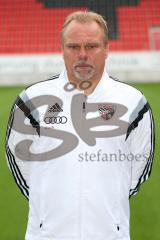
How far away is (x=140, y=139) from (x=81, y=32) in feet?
1.33

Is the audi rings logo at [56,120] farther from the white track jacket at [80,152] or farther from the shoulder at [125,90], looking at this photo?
the shoulder at [125,90]

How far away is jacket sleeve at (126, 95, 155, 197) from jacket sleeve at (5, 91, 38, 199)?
33 cm

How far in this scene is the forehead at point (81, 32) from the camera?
1.43m

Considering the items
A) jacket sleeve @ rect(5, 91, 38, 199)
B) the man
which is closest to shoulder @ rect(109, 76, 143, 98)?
the man

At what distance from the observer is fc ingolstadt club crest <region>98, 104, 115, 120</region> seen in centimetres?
151

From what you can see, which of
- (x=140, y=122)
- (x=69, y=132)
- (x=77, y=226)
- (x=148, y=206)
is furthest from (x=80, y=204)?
(x=148, y=206)

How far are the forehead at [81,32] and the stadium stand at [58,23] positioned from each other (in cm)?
631

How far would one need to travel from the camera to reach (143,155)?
1.57m

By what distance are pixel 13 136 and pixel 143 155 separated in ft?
1.49

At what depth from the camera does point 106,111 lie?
151 cm

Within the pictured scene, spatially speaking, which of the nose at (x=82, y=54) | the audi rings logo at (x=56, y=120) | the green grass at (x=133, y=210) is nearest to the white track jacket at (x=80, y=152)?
the audi rings logo at (x=56, y=120)

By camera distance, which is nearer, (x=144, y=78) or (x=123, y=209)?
(x=123, y=209)

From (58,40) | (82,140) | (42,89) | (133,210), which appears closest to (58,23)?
(58,40)

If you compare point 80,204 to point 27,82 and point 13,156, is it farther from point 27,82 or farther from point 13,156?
point 27,82
